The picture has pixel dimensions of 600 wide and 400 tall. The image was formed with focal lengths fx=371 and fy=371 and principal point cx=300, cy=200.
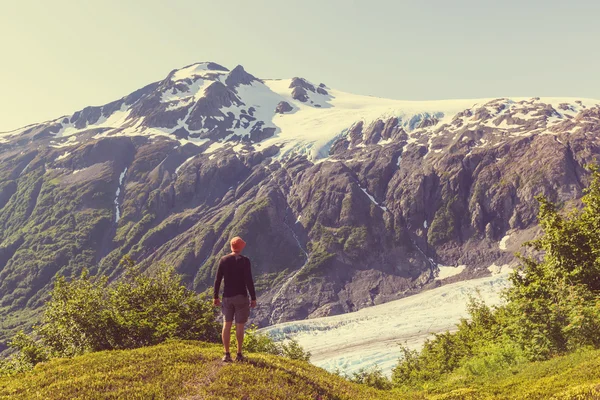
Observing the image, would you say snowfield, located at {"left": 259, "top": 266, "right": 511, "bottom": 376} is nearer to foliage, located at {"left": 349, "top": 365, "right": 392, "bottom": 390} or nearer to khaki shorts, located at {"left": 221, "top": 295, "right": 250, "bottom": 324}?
foliage, located at {"left": 349, "top": 365, "right": 392, "bottom": 390}

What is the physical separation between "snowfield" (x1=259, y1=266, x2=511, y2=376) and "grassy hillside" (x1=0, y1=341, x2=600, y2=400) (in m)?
84.6

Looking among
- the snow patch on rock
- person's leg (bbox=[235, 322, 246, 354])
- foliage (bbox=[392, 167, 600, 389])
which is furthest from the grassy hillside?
the snow patch on rock

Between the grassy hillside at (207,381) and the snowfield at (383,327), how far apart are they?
8456cm

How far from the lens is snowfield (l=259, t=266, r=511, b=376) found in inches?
4003

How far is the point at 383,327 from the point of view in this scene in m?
118

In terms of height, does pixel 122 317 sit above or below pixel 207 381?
below

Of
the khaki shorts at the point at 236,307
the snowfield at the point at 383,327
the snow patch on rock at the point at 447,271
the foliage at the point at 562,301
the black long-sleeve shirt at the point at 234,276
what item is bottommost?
the snowfield at the point at 383,327

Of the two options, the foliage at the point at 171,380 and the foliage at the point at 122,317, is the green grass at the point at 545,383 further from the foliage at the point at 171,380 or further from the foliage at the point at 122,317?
the foliage at the point at 122,317

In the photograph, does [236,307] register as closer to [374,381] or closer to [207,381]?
[207,381]

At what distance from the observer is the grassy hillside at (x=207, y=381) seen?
33.7ft

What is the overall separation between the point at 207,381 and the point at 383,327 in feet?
383

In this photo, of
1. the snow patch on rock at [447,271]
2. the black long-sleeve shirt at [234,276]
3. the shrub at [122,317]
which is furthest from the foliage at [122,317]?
the snow patch on rock at [447,271]

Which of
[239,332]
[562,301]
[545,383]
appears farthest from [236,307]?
[562,301]

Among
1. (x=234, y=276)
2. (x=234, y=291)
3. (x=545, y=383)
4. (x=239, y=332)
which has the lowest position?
(x=545, y=383)
